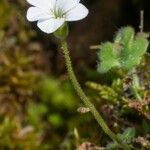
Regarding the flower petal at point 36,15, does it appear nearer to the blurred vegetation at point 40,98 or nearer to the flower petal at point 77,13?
the flower petal at point 77,13

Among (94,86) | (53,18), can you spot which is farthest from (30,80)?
(53,18)

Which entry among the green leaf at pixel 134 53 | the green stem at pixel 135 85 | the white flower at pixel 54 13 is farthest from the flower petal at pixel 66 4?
the green stem at pixel 135 85

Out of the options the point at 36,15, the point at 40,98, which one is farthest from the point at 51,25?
the point at 40,98

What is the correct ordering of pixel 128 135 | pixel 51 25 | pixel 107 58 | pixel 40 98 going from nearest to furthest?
pixel 51 25 → pixel 128 135 → pixel 107 58 → pixel 40 98

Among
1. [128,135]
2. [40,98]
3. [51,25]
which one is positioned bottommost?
[40,98]

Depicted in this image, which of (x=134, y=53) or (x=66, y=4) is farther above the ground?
(x=66, y=4)

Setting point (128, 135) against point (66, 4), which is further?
point (128, 135)

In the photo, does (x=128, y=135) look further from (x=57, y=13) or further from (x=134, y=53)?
(x=57, y=13)
